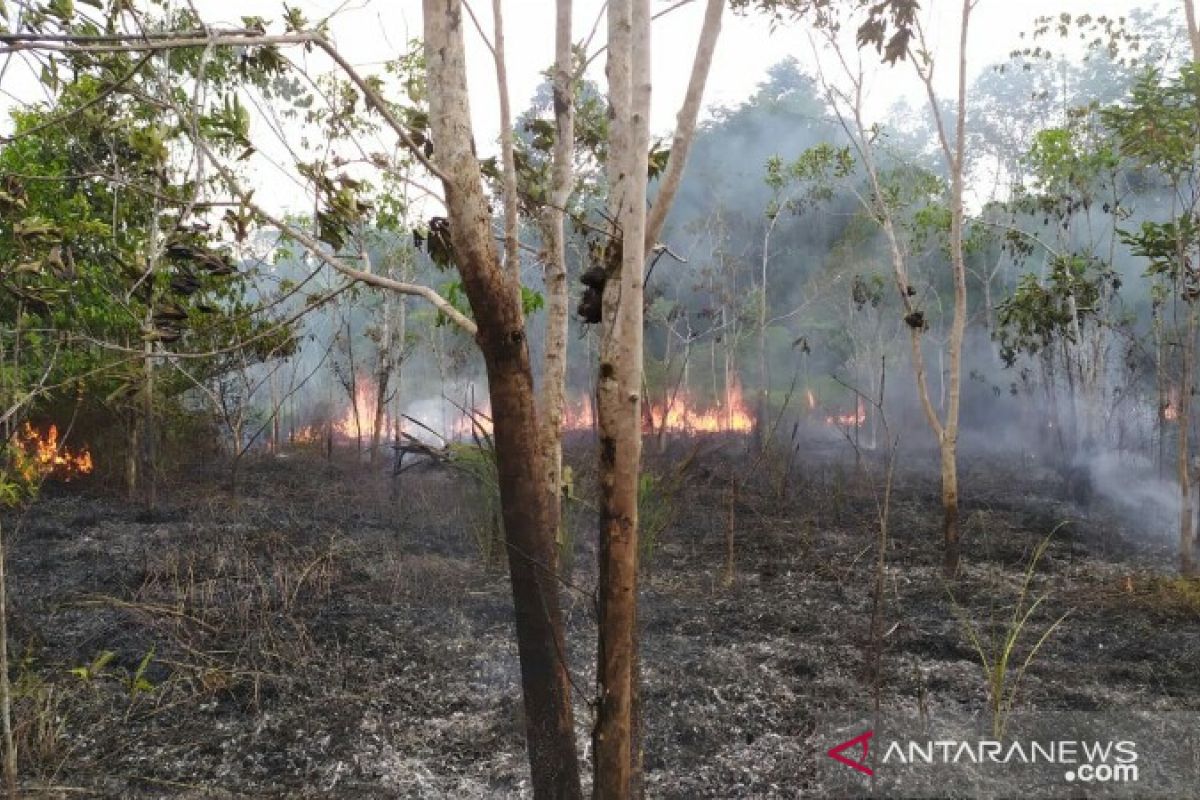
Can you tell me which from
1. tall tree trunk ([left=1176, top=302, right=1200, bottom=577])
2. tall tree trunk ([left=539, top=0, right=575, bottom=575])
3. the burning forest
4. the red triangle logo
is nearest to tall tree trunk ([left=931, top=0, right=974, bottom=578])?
the burning forest

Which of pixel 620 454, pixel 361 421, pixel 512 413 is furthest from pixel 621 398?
pixel 361 421

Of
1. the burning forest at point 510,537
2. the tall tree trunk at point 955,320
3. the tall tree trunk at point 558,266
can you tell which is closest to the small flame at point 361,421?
the burning forest at point 510,537

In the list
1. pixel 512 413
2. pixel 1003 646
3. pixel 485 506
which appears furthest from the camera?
pixel 485 506

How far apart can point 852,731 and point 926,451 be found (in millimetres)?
17600

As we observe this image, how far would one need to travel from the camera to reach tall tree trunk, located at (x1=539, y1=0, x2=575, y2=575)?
5703 millimetres

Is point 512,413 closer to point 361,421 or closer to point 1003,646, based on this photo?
point 1003,646

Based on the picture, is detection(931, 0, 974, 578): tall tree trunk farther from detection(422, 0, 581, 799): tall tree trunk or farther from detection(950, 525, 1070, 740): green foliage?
detection(422, 0, 581, 799): tall tree trunk

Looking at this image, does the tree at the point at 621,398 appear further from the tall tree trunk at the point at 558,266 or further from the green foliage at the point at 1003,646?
the tall tree trunk at the point at 558,266

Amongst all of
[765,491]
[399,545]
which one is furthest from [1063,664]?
[765,491]

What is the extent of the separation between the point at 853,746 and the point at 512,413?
9.45 ft

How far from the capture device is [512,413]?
269 centimetres

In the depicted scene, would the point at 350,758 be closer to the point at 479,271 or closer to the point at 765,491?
the point at 479,271

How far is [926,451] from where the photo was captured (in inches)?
815

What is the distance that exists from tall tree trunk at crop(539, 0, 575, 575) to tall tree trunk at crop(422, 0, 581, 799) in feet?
9.63
